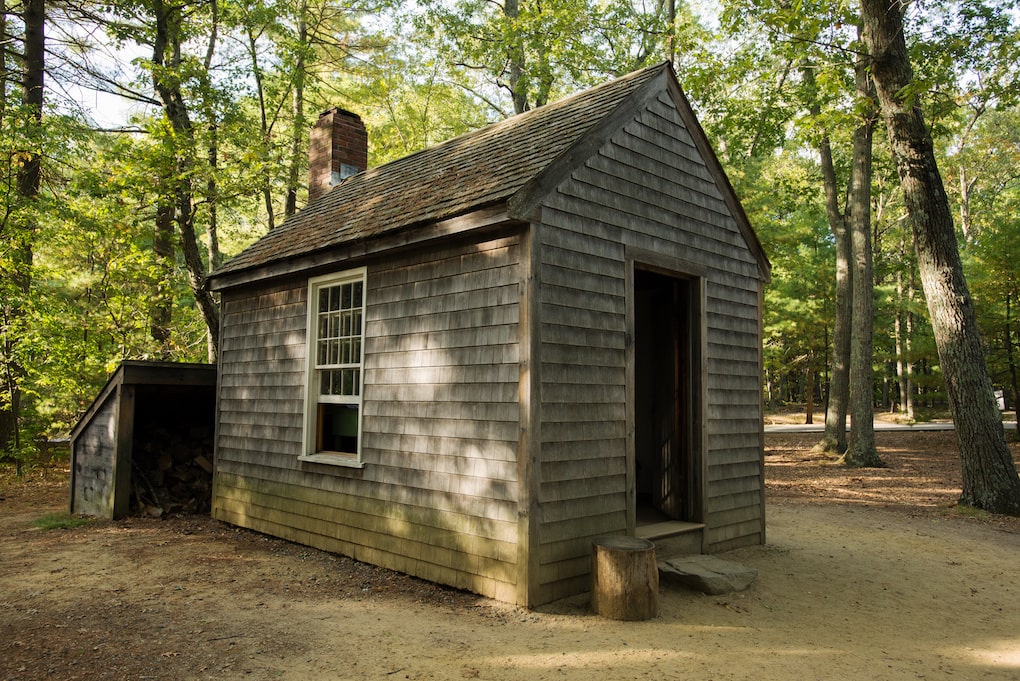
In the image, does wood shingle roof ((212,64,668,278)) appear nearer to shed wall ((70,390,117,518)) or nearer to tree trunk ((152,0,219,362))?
shed wall ((70,390,117,518))

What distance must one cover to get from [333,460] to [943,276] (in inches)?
353

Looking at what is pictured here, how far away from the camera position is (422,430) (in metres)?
6.18

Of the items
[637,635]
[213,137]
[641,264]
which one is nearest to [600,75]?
[213,137]

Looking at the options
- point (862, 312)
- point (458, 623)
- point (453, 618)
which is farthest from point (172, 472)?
point (862, 312)

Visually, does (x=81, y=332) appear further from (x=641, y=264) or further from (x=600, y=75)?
(x=600, y=75)

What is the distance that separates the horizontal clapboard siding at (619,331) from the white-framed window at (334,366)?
2.54 metres

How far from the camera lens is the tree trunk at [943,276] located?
954cm

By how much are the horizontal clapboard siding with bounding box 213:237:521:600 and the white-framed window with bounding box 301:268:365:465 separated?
0.68ft

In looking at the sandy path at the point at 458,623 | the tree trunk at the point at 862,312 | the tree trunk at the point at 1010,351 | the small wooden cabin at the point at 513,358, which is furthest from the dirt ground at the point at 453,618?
the tree trunk at the point at 1010,351

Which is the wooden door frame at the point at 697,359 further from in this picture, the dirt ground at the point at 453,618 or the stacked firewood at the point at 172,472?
the stacked firewood at the point at 172,472

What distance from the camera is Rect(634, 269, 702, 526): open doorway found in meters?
7.00

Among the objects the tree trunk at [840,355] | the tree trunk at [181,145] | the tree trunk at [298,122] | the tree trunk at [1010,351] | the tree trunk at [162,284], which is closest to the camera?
the tree trunk at [181,145]

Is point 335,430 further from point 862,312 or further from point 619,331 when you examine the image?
point 862,312

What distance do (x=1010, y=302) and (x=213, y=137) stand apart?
19948 millimetres
